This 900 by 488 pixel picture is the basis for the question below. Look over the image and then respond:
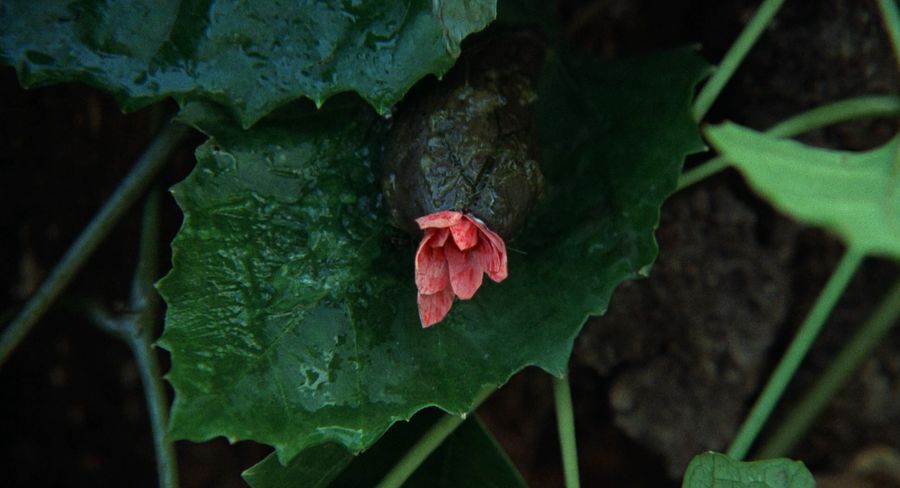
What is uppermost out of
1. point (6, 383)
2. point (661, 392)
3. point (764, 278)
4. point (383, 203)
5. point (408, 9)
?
point (408, 9)

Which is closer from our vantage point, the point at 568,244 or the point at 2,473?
the point at 568,244

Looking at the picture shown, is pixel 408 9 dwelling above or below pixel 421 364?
above

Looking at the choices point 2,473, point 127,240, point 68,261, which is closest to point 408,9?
point 68,261

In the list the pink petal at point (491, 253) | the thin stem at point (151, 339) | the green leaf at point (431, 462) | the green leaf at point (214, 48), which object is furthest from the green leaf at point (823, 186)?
the thin stem at point (151, 339)

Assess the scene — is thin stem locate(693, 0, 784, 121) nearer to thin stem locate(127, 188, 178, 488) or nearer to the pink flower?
the pink flower

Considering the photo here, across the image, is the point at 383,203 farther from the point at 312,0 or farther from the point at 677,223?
the point at 677,223

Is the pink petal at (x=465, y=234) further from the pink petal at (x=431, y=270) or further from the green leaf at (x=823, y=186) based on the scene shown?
the green leaf at (x=823, y=186)

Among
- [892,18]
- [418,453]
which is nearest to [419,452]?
[418,453]
